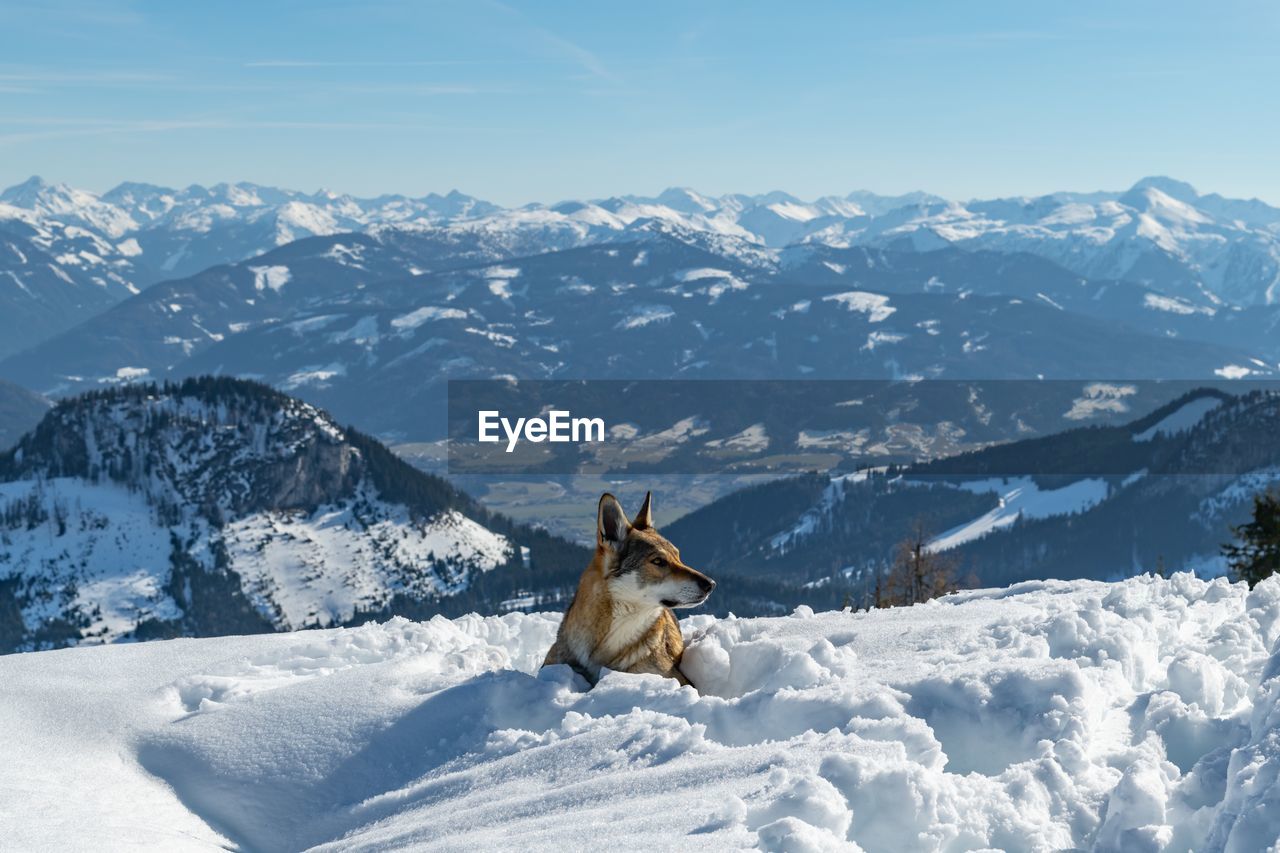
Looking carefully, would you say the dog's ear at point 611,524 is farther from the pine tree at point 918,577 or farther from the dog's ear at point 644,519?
the pine tree at point 918,577

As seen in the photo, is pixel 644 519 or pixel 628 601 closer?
pixel 628 601

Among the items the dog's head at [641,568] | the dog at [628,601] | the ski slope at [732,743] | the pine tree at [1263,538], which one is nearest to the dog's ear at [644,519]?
the dog at [628,601]

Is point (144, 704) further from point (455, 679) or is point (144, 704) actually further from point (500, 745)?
point (500, 745)

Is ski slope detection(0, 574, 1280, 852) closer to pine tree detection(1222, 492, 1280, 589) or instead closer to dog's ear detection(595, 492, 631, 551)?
dog's ear detection(595, 492, 631, 551)

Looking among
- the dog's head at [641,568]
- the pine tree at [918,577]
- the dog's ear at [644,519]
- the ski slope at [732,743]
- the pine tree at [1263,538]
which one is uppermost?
the dog's ear at [644,519]

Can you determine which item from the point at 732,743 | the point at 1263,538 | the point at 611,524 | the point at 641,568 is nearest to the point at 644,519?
the point at 611,524

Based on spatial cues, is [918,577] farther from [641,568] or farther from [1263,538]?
[641,568]

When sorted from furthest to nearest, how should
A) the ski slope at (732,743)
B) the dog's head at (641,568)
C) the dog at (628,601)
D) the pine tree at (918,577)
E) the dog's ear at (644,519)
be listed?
the pine tree at (918,577) < the dog's ear at (644,519) < the dog at (628,601) < the dog's head at (641,568) < the ski slope at (732,743)
